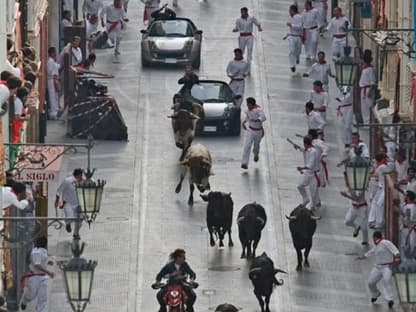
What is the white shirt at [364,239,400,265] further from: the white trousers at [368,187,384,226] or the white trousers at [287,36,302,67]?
the white trousers at [287,36,302,67]

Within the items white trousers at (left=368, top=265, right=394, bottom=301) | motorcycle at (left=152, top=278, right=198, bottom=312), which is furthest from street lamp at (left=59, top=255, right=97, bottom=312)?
white trousers at (left=368, top=265, right=394, bottom=301)

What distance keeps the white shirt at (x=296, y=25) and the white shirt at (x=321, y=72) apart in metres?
4.98

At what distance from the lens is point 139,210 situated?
6588 centimetres

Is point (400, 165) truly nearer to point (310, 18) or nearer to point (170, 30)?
point (170, 30)

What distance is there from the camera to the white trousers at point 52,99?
243 feet

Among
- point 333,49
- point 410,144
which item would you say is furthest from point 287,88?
point 410,144

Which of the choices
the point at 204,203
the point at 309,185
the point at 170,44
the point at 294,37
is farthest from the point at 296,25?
the point at 309,185

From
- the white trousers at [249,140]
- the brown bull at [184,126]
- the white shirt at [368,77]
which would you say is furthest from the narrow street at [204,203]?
the white shirt at [368,77]

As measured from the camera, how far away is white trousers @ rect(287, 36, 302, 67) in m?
80.0

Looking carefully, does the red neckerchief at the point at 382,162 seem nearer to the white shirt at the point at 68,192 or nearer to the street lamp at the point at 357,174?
the street lamp at the point at 357,174

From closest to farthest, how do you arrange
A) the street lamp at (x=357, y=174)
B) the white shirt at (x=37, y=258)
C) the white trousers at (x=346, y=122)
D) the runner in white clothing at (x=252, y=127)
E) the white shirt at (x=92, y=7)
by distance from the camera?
the white shirt at (x=37, y=258)
the street lamp at (x=357, y=174)
the runner in white clothing at (x=252, y=127)
the white trousers at (x=346, y=122)
the white shirt at (x=92, y=7)

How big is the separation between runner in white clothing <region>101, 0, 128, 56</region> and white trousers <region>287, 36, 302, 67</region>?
497 cm


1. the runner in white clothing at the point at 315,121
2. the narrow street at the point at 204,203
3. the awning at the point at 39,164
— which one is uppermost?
the awning at the point at 39,164

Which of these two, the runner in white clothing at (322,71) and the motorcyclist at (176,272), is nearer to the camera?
the motorcyclist at (176,272)
